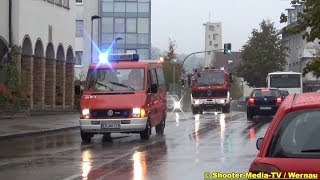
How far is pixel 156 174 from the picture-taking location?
1080cm

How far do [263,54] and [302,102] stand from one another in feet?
234

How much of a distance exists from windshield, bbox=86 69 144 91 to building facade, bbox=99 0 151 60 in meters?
52.5

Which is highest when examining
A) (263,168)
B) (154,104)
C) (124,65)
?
(124,65)

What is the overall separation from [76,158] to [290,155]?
378 inches

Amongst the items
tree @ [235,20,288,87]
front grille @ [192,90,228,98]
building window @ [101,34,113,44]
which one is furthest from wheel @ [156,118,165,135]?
tree @ [235,20,288,87]

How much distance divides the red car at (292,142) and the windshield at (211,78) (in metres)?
35.2

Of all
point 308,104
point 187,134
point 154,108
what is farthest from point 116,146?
point 308,104

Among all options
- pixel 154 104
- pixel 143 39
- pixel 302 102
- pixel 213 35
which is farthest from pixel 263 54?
pixel 213 35

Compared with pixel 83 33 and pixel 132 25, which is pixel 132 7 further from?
pixel 83 33

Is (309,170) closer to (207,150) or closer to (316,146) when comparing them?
(316,146)

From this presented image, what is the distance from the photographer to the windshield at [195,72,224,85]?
40.2 meters

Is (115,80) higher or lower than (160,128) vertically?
higher

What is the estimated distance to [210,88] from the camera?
40.4 metres

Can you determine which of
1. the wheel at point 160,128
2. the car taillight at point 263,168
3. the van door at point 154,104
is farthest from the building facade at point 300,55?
the car taillight at point 263,168
